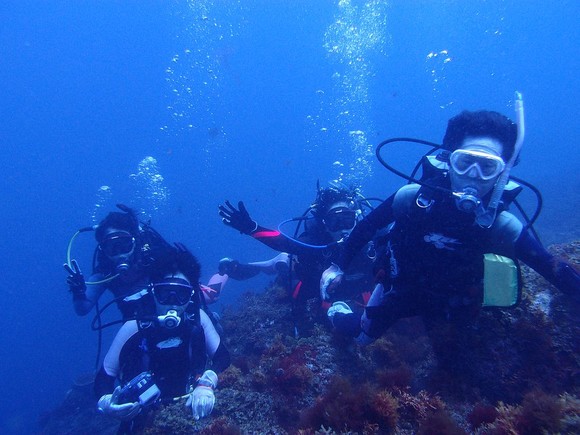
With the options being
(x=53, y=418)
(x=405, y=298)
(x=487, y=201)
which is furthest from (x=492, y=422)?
(x=53, y=418)

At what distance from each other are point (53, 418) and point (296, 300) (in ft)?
47.1

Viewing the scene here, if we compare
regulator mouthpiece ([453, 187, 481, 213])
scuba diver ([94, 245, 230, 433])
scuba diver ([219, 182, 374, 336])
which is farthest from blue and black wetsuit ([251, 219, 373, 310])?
regulator mouthpiece ([453, 187, 481, 213])

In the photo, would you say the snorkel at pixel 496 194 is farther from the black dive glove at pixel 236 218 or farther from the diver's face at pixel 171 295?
the black dive glove at pixel 236 218

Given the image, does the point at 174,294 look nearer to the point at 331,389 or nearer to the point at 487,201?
the point at 331,389

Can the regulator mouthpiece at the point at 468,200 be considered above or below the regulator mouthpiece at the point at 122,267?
below

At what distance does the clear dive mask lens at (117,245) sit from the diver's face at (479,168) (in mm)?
7254

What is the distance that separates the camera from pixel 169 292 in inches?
217

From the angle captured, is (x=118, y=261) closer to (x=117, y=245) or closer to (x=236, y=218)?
(x=117, y=245)

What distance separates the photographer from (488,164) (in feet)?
12.3

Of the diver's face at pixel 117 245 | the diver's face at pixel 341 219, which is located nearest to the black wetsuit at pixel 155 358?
the diver's face at pixel 117 245

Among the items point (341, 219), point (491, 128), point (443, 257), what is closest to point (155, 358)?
point (341, 219)

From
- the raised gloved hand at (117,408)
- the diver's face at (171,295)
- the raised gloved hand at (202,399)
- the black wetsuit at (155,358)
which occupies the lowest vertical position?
the raised gloved hand at (117,408)

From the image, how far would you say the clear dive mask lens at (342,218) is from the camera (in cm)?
721

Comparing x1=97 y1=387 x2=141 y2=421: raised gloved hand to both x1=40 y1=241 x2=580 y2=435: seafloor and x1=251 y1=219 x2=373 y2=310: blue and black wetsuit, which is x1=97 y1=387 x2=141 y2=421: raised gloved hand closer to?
x1=40 y1=241 x2=580 y2=435: seafloor
